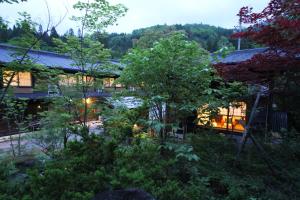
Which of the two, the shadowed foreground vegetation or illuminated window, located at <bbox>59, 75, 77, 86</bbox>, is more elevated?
illuminated window, located at <bbox>59, 75, 77, 86</bbox>

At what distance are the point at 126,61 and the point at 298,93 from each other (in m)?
5.11

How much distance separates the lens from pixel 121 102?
561cm

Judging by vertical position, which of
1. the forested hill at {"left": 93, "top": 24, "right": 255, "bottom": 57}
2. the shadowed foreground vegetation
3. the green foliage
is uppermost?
the forested hill at {"left": 93, "top": 24, "right": 255, "bottom": 57}

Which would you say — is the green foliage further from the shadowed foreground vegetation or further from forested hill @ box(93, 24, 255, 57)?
forested hill @ box(93, 24, 255, 57)

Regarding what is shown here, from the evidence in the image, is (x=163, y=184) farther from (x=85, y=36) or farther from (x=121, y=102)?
(x=85, y=36)

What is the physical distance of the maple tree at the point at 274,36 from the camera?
15.0 ft

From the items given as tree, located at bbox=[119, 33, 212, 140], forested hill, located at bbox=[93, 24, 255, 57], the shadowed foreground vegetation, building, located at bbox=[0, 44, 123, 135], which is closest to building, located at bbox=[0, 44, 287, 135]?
building, located at bbox=[0, 44, 123, 135]

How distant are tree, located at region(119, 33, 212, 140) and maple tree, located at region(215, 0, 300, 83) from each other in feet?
4.76

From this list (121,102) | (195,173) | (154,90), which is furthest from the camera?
(121,102)

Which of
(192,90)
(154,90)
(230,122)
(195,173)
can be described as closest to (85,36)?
(154,90)

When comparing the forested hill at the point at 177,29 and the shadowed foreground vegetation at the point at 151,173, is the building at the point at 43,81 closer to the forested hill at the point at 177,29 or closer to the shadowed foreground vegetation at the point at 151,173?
the shadowed foreground vegetation at the point at 151,173

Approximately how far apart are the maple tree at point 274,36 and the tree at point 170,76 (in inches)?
57.1

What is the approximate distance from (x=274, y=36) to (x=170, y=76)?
2461mm

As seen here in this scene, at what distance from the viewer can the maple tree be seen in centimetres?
457
